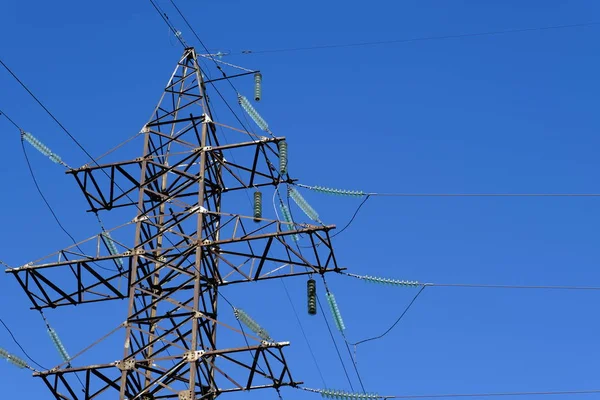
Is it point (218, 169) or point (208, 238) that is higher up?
point (218, 169)

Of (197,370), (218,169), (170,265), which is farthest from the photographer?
(218,169)

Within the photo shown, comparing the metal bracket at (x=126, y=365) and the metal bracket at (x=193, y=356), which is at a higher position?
the metal bracket at (x=126, y=365)

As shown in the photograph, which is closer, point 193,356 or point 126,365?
point 193,356

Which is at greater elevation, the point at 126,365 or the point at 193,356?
the point at 126,365

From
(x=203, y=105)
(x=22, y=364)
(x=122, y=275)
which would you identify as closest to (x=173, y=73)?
(x=203, y=105)

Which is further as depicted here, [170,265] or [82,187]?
[82,187]

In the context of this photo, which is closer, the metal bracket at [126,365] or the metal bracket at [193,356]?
the metal bracket at [193,356]

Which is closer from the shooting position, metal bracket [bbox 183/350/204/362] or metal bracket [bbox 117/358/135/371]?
metal bracket [bbox 183/350/204/362]

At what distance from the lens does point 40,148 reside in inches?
1246

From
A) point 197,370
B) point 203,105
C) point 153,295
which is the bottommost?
point 197,370

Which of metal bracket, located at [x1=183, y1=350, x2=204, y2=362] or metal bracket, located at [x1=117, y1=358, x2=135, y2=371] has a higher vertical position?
metal bracket, located at [x1=117, y1=358, x2=135, y2=371]

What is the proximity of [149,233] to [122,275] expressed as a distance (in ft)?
5.11

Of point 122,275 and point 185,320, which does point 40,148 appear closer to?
point 122,275

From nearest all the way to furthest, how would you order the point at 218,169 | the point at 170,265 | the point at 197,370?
1. the point at 197,370
2. the point at 170,265
3. the point at 218,169
